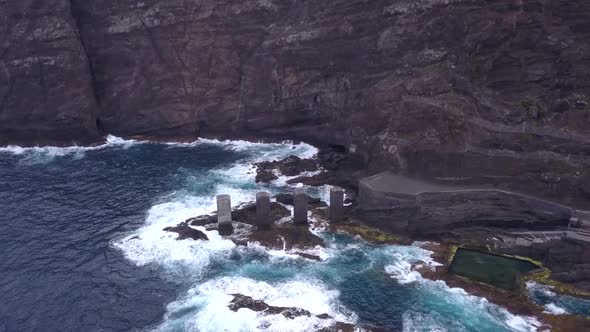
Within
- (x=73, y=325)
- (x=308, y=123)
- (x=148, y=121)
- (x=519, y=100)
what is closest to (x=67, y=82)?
(x=148, y=121)

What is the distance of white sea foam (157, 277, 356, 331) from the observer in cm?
4034

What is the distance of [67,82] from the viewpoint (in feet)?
261

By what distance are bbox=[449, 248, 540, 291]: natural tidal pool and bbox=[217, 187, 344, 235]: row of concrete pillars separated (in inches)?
530

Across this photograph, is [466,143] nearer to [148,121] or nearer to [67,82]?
[148,121]

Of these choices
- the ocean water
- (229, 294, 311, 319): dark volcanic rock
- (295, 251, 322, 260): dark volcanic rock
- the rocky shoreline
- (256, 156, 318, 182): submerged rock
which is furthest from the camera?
(256, 156, 318, 182): submerged rock

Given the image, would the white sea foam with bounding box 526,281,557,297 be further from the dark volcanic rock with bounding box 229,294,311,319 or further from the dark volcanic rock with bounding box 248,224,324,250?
the dark volcanic rock with bounding box 229,294,311,319

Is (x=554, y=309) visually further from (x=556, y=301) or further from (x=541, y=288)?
(x=541, y=288)

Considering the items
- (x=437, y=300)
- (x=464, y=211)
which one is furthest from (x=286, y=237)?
(x=464, y=211)

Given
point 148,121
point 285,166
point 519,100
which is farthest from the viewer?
point 148,121

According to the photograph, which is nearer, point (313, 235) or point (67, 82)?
point (313, 235)

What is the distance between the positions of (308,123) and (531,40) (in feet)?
106

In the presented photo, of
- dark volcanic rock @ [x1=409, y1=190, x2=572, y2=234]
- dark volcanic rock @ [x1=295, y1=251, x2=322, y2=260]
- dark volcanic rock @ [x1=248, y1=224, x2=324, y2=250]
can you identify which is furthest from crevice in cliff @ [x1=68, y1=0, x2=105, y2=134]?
dark volcanic rock @ [x1=409, y1=190, x2=572, y2=234]

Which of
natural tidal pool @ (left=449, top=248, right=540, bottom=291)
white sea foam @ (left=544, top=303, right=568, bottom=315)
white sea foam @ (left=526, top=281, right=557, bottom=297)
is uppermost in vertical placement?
natural tidal pool @ (left=449, top=248, right=540, bottom=291)

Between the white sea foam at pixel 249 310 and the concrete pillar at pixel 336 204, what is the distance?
11291mm
